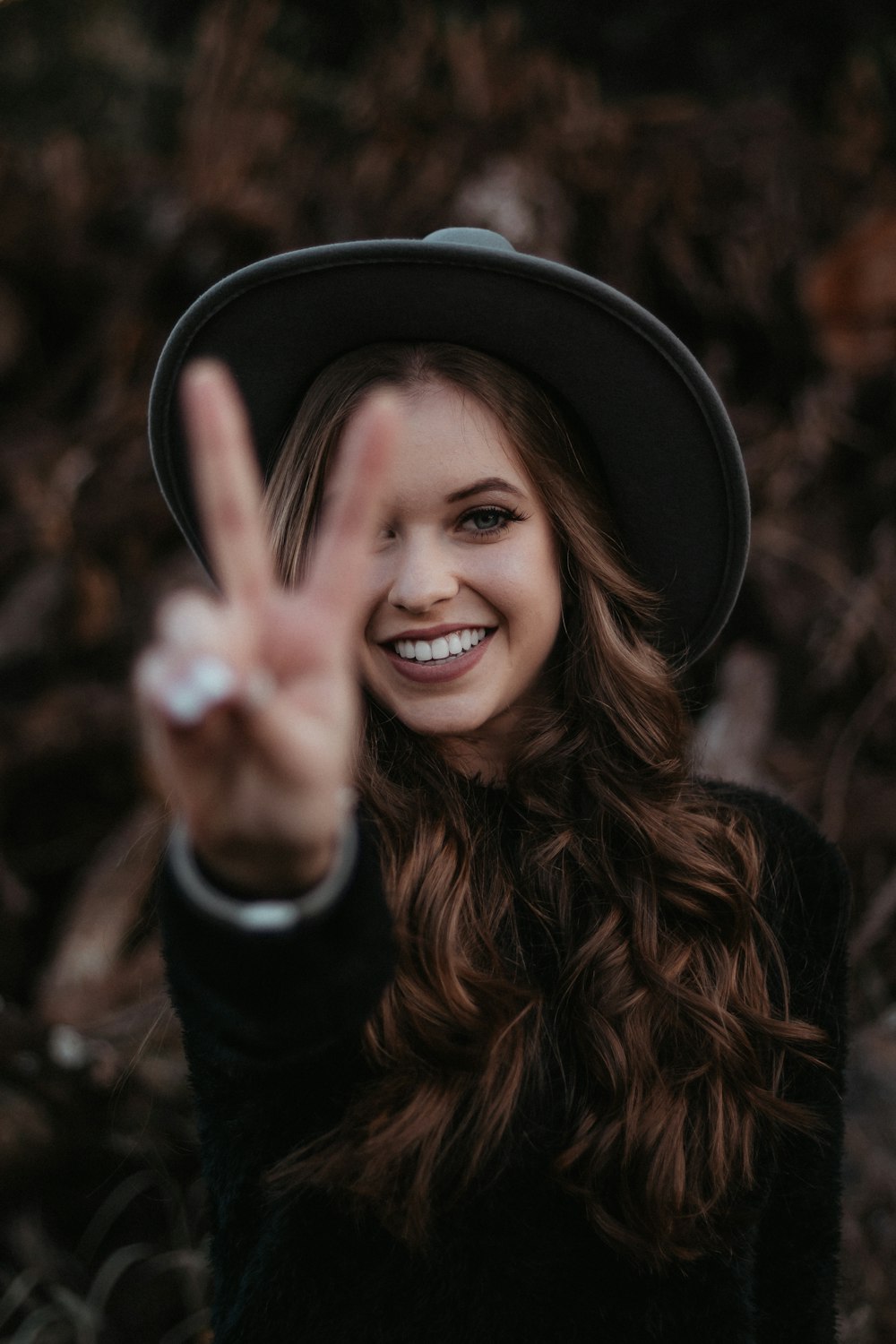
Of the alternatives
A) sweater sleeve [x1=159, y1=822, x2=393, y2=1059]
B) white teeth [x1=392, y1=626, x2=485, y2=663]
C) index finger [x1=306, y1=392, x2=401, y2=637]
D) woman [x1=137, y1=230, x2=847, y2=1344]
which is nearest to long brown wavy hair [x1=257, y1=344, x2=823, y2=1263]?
woman [x1=137, y1=230, x2=847, y2=1344]

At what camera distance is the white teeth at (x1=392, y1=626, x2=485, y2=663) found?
1194 mm

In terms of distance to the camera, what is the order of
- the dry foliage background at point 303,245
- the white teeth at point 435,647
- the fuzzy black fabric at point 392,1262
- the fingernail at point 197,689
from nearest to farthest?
the fingernail at point 197,689
the fuzzy black fabric at point 392,1262
the white teeth at point 435,647
the dry foliage background at point 303,245

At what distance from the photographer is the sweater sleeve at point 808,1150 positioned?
1316 millimetres

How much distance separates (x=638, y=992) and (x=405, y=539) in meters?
0.62

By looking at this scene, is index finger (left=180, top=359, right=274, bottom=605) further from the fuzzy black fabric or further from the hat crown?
the hat crown

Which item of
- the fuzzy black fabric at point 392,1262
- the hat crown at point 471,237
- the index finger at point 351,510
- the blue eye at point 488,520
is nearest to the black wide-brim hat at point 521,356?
the hat crown at point 471,237

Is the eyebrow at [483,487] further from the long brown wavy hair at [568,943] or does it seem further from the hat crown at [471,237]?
the hat crown at [471,237]

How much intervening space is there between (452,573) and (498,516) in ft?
0.37

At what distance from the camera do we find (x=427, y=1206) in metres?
1.08

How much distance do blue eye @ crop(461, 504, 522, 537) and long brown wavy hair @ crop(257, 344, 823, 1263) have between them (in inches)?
2.9

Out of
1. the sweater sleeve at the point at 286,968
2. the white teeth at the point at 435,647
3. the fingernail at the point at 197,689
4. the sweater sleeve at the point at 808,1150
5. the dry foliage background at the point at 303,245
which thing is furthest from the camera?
the dry foliage background at the point at 303,245

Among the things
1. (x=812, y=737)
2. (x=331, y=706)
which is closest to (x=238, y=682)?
(x=331, y=706)

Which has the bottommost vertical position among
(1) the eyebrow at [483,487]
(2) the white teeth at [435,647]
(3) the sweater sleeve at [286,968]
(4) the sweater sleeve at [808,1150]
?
(4) the sweater sleeve at [808,1150]

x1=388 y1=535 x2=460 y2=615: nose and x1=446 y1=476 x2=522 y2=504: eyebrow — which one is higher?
x1=446 y1=476 x2=522 y2=504: eyebrow
